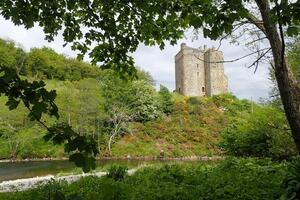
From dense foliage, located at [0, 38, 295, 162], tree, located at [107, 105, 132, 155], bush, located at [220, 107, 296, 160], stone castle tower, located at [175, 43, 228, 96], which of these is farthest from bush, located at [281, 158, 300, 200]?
stone castle tower, located at [175, 43, 228, 96]

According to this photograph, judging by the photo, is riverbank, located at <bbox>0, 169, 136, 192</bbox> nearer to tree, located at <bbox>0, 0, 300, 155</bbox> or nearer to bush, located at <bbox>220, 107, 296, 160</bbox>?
bush, located at <bbox>220, 107, 296, 160</bbox>

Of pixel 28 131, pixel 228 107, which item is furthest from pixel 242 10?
pixel 228 107

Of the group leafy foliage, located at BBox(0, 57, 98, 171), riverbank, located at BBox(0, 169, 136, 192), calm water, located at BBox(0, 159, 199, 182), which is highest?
leafy foliage, located at BBox(0, 57, 98, 171)

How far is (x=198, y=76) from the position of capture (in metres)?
76.1

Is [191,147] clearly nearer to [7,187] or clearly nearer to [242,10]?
[7,187]

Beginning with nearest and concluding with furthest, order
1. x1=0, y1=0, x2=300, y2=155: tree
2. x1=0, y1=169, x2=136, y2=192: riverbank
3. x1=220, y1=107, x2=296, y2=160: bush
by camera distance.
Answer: x1=0, y1=0, x2=300, y2=155: tree → x1=0, y1=169, x2=136, y2=192: riverbank → x1=220, y1=107, x2=296, y2=160: bush

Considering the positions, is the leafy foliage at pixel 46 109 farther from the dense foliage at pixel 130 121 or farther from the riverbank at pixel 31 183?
the dense foliage at pixel 130 121

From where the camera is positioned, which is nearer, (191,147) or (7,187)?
(7,187)

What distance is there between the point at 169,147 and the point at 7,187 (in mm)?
33589

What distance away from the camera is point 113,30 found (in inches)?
274

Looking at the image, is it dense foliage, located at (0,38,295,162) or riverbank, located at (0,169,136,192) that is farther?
dense foliage, located at (0,38,295,162)

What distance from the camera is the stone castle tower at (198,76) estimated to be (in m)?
74.4

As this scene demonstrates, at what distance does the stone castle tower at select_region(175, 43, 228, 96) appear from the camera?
244 ft

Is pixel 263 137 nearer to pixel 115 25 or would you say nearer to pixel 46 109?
pixel 115 25
